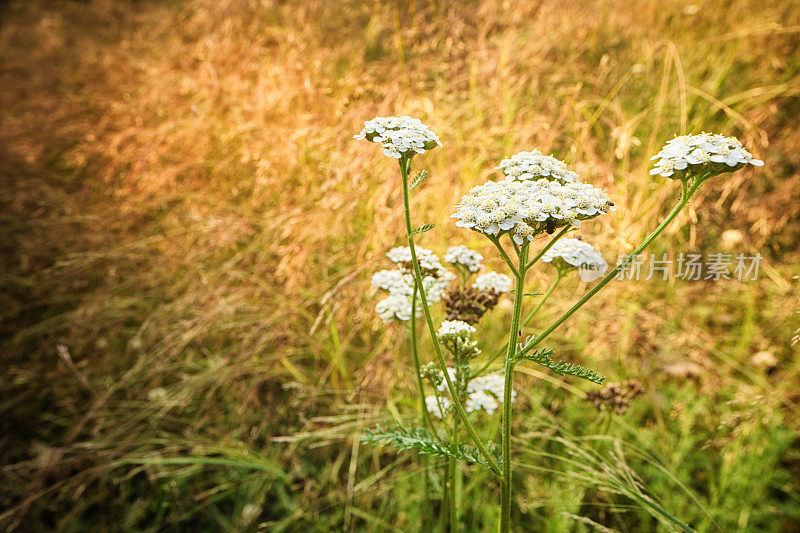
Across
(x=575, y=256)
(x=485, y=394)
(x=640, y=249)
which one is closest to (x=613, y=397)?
(x=485, y=394)

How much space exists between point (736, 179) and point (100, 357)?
9.56 ft

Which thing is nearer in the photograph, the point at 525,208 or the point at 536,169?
the point at 525,208

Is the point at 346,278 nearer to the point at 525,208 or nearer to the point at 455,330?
the point at 455,330

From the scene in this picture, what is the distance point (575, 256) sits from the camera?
106 cm

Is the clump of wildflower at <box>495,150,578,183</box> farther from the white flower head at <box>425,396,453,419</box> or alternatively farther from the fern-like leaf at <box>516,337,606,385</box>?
the white flower head at <box>425,396,453,419</box>

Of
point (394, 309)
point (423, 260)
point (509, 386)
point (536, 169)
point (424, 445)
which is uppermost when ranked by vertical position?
point (536, 169)

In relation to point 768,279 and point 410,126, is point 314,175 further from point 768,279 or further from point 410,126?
point 768,279

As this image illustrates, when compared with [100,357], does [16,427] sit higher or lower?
lower

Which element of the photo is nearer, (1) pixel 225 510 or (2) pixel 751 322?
(1) pixel 225 510

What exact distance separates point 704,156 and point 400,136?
548 mm

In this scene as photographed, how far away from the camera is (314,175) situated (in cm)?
224

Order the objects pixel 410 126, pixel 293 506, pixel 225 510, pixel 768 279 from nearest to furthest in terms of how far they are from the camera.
→ 1. pixel 410 126
2. pixel 293 506
3. pixel 225 510
4. pixel 768 279

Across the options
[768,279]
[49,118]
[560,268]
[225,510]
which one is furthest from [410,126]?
[49,118]

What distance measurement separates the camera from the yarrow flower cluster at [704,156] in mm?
869
